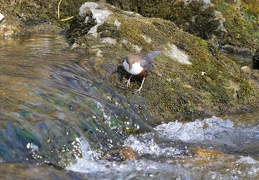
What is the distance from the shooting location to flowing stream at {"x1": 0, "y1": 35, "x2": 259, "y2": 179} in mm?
4387

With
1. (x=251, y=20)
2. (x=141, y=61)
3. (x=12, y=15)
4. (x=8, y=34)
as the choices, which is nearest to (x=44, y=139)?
(x=141, y=61)

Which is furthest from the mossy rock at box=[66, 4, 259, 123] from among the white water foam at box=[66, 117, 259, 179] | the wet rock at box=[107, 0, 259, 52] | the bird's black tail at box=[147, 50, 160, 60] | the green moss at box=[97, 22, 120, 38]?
the wet rock at box=[107, 0, 259, 52]

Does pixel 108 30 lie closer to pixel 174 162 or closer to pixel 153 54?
pixel 153 54

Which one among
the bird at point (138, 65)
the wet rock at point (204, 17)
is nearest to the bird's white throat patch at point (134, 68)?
the bird at point (138, 65)

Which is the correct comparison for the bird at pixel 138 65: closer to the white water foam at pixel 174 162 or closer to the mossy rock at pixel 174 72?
the mossy rock at pixel 174 72

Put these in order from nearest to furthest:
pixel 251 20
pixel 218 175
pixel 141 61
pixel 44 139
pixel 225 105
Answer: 1. pixel 44 139
2. pixel 218 175
3. pixel 141 61
4. pixel 225 105
5. pixel 251 20

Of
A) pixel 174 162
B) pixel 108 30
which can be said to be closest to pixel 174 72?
pixel 108 30

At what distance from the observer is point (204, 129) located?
652cm

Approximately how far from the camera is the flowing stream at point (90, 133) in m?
4.39

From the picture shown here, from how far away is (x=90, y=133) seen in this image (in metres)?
5.18

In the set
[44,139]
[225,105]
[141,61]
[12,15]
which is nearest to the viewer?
[44,139]

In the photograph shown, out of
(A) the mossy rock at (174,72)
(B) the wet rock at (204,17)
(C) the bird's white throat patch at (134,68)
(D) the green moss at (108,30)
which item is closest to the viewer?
(C) the bird's white throat patch at (134,68)

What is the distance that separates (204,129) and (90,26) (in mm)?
2757

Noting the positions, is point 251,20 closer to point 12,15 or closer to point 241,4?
point 241,4
